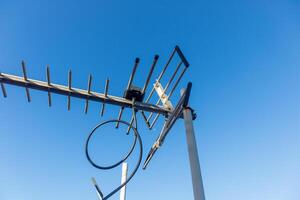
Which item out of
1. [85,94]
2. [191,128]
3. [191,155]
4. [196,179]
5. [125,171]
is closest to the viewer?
[196,179]

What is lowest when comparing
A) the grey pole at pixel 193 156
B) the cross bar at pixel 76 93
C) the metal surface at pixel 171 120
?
the grey pole at pixel 193 156

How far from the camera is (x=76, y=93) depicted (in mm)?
2852

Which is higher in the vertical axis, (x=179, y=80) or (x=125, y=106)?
(x=179, y=80)

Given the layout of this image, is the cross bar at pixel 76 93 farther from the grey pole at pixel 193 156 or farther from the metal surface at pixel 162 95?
the grey pole at pixel 193 156

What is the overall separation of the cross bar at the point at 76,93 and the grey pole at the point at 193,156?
1.49 feet

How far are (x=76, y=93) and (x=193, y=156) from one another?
5.62 feet

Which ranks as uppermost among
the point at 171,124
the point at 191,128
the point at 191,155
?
the point at 171,124

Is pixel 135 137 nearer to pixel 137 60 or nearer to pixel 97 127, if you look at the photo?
pixel 97 127

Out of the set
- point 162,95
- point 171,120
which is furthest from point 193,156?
point 162,95

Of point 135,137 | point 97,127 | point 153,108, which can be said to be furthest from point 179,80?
point 97,127

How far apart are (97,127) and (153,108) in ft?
2.77

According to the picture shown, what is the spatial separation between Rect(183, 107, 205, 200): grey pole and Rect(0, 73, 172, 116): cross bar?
455mm

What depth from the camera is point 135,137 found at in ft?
8.98

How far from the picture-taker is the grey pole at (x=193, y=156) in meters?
1.98
